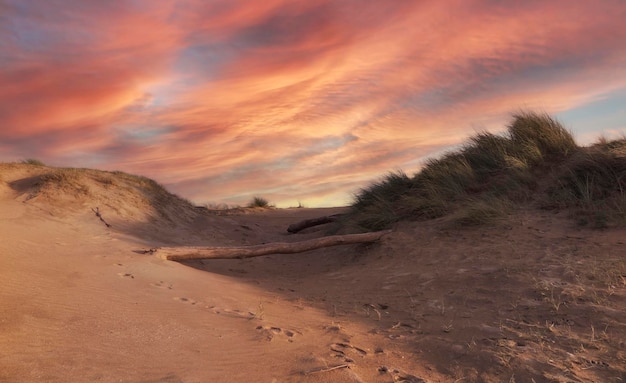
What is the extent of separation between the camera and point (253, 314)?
4695 millimetres

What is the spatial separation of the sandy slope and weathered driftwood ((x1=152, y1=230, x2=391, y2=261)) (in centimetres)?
34

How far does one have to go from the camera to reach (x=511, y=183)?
368 inches

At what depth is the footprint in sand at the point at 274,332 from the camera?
3985 mm

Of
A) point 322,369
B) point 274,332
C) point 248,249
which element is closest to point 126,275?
point 274,332

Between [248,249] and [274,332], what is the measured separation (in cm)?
412

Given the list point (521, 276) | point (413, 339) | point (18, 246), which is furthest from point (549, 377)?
point (18, 246)

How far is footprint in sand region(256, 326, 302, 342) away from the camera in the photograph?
3985mm

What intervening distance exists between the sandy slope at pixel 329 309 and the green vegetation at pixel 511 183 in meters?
0.50

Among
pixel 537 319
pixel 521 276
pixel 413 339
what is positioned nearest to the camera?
pixel 413 339

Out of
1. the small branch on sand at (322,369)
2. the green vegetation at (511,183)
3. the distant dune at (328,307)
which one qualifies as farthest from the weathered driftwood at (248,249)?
the small branch on sand at (322,369)

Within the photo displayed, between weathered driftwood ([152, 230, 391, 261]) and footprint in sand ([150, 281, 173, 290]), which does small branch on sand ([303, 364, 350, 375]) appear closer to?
footprint in sand ([150, 281, 173, 290])

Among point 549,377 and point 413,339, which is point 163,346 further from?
point 549,377

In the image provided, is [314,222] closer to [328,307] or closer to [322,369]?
[328,307]

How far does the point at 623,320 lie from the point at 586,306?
15.5 inches
